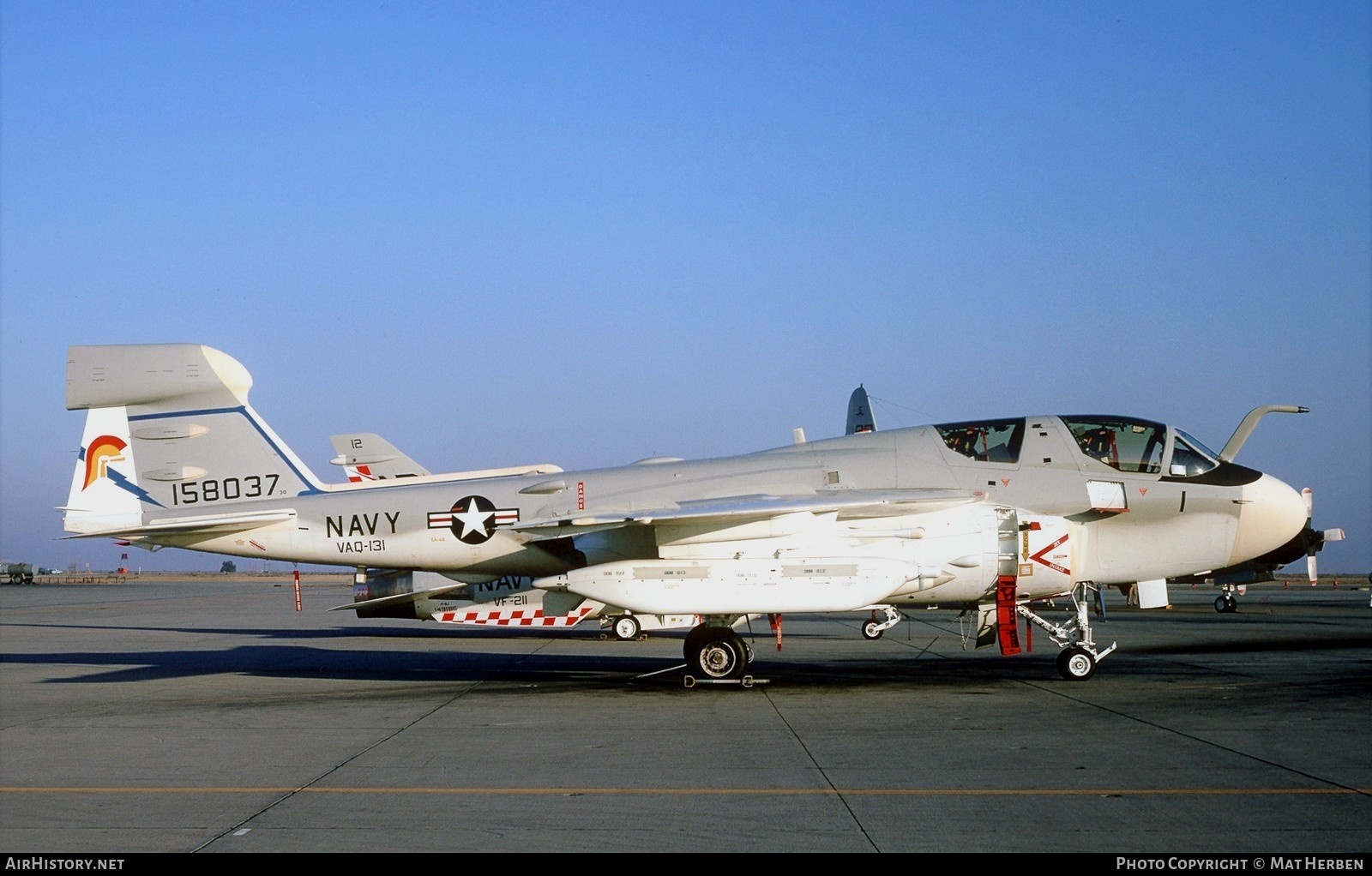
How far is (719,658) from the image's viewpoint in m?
14.3

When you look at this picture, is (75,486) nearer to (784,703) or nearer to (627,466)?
(627,466)

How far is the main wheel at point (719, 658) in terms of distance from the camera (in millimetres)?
14281

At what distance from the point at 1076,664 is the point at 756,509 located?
16.0 feet

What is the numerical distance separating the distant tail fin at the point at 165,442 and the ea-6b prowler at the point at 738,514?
0.02 metres

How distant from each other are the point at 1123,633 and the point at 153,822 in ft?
71.7

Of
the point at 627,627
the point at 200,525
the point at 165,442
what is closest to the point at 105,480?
the point at 165,442

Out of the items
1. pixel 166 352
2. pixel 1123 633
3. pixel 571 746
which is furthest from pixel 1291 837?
pixel 1123 633

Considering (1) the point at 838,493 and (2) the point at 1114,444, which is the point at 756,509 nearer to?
(1) the point at 838,493

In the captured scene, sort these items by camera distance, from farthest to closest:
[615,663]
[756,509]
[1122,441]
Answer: [615,663] < [1122,441] < [756,509]

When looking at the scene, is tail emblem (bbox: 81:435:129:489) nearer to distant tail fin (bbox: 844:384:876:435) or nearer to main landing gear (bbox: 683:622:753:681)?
main landing gear (bbox: 683:622:753:681)

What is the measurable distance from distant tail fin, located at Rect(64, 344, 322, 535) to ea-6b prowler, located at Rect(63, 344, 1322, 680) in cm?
2

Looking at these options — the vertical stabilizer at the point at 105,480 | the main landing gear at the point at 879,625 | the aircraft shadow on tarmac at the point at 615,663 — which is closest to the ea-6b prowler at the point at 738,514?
the vertical stabilizer at the point at 105,480

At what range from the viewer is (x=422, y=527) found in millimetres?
14812

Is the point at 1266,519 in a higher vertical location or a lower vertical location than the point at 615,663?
higher
